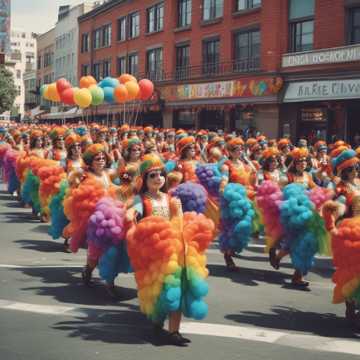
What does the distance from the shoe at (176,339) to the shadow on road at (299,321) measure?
3.59 ft

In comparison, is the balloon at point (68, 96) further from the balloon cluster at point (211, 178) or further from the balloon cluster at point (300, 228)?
the balloon cluster at point (300, 228)

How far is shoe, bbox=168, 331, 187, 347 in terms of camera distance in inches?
233

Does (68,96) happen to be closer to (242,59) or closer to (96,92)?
(96,92)

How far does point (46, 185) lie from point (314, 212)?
186 inches

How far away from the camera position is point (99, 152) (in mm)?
9281

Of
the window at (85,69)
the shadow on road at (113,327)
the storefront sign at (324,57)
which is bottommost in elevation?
the shadow on road at (113,327)

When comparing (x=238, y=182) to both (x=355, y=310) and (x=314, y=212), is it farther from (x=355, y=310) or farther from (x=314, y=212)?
(x=355, y=310)

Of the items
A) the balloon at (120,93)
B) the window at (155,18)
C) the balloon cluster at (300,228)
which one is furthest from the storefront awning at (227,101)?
the balloon cluster at (300,228)

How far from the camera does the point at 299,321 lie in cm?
704

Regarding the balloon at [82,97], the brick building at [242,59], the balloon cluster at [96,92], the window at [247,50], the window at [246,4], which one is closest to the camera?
the balloon at [82,97]

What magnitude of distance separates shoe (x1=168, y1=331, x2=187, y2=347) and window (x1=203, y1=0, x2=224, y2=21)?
29.0m

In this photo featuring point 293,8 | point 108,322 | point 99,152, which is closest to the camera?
point 108,322

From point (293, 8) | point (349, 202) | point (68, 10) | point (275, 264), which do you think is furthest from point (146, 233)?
point (68, 10)

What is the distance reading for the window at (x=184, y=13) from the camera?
3691cm
